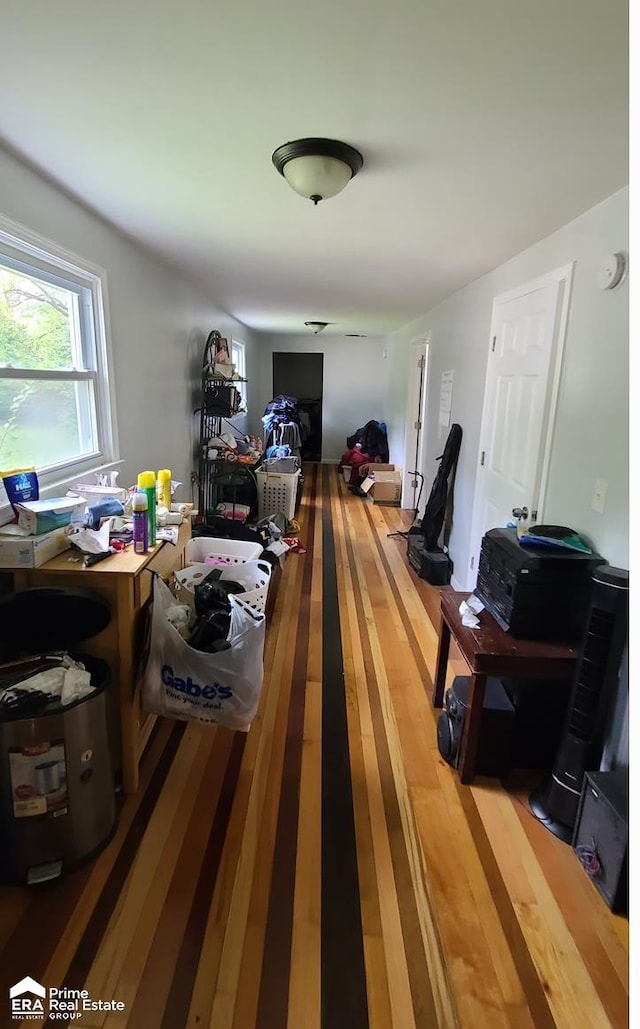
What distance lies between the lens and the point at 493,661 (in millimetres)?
1756

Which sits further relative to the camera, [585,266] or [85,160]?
Answer: [585,266]

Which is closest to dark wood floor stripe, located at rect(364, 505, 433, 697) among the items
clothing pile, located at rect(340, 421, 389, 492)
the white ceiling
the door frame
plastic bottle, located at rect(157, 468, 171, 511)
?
the door frame

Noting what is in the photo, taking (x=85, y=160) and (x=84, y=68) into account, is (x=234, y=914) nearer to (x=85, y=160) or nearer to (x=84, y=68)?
(x=84, y=68)

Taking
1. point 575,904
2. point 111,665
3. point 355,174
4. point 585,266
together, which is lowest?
point 575,904

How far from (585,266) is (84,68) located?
1810mm

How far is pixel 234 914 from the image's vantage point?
4.63 ft

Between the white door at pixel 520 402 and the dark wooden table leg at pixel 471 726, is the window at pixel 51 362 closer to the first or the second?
the dark wooden table leg at pixel 471 726

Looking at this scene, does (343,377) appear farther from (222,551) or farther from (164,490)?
(164,490)

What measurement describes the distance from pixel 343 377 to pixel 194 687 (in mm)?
7305

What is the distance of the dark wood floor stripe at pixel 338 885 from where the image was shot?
4.05 feet

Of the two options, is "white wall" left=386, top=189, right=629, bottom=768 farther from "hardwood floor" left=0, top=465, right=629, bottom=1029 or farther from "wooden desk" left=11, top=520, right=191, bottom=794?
"wooden desk" left=11, top=520, right=191, bottom=794

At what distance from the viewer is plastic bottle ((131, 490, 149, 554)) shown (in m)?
1.74

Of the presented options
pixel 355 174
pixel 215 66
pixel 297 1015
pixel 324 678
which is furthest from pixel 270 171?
pixel 297 1015

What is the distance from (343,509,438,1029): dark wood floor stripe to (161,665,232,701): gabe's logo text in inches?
27.3
